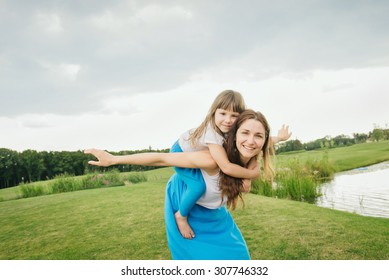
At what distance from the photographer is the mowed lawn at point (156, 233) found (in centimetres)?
312

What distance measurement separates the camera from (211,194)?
1.97 meters

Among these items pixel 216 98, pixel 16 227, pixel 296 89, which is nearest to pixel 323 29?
pixel 296 89

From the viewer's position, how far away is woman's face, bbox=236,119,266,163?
1915 millimetres

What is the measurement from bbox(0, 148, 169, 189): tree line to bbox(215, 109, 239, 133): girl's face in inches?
137

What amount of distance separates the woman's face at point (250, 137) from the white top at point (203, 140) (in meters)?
0.16

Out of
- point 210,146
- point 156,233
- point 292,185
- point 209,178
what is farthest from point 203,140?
point 292,185

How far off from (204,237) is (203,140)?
2.21 ft

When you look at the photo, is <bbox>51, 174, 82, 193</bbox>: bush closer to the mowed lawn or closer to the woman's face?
the mowed lawn

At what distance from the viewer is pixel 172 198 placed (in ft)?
7.12

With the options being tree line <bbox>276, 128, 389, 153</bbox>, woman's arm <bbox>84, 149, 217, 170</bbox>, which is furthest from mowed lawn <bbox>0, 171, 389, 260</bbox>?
tree line <bbox>276, 128, 389, 153</bbox>

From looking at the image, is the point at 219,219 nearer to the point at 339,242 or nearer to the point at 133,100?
the point at 339,242

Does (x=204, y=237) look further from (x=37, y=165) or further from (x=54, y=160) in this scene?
(x=54, y=160)

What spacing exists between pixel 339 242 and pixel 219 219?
1821mm
